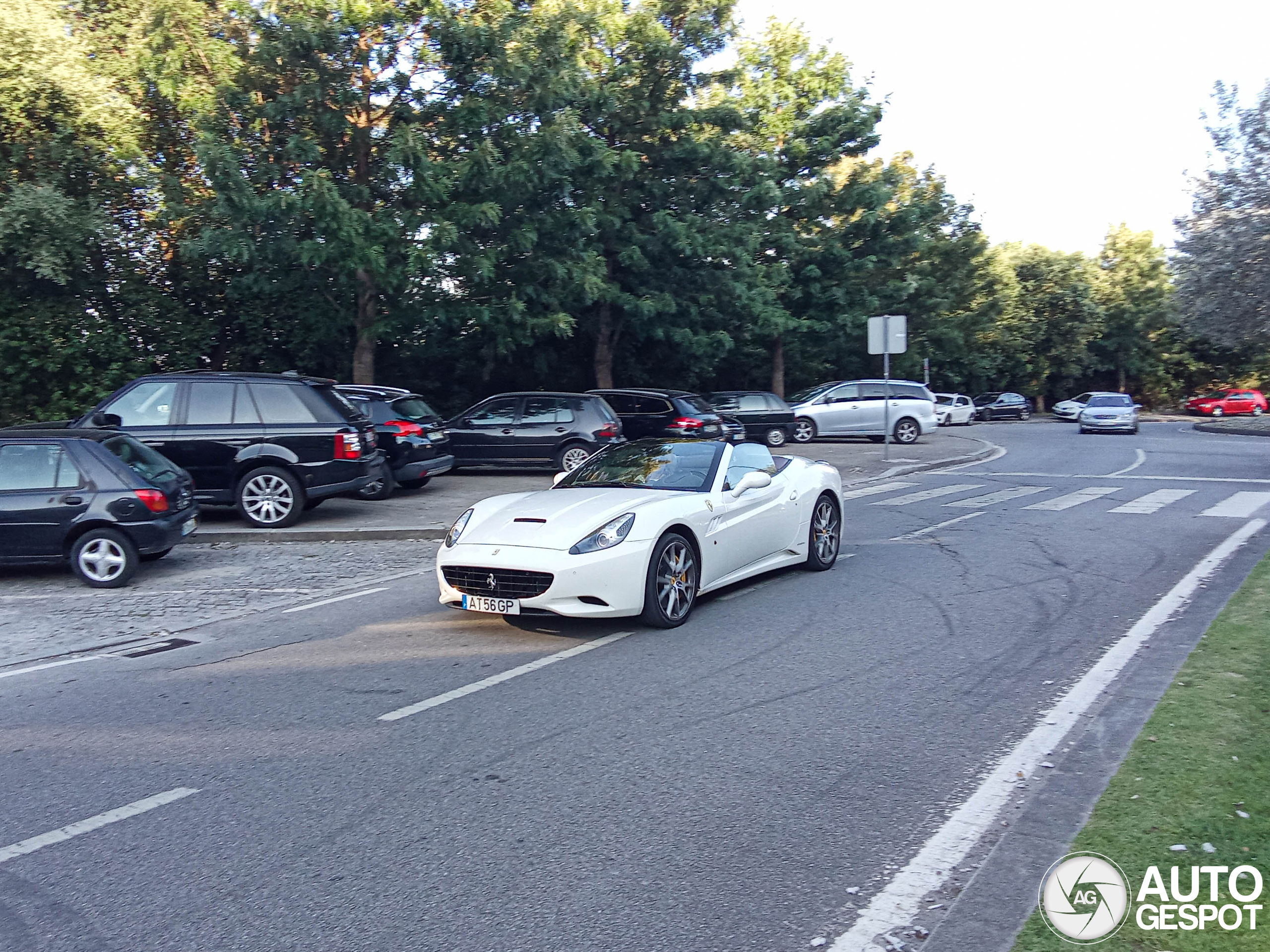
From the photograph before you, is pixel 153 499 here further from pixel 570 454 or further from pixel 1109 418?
pixel 1109 418

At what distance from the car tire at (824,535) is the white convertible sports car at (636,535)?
53mm

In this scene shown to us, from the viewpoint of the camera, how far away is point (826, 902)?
378 cm

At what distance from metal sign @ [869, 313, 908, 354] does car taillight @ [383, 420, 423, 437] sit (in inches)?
399

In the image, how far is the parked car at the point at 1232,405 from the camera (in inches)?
2361

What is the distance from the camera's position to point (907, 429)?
31.9 meters

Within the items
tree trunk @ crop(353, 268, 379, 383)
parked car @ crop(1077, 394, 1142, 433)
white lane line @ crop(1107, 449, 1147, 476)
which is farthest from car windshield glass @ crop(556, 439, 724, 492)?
parked car @ crop(1077, 394, 1142, 433)

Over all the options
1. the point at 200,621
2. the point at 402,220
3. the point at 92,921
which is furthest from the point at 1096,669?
the point at 402,220

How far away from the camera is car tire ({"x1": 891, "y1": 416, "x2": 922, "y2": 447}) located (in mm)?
31812

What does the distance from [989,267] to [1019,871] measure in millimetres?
52181

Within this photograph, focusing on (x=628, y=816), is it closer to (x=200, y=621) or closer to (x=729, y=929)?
(x=729, y=929)

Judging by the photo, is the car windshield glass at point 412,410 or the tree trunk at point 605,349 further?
the tree trunk at point 605,349

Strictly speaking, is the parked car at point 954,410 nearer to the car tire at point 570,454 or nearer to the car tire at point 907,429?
the car tire at point 907,429

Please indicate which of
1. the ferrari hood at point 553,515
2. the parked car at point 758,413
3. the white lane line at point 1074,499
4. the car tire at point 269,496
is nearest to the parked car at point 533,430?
the car tire at point 269,496

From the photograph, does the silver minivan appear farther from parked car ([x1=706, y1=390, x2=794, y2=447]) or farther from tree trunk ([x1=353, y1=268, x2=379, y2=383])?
tree trunk ([x1=353, y1=268, x2=379, y2=383])
